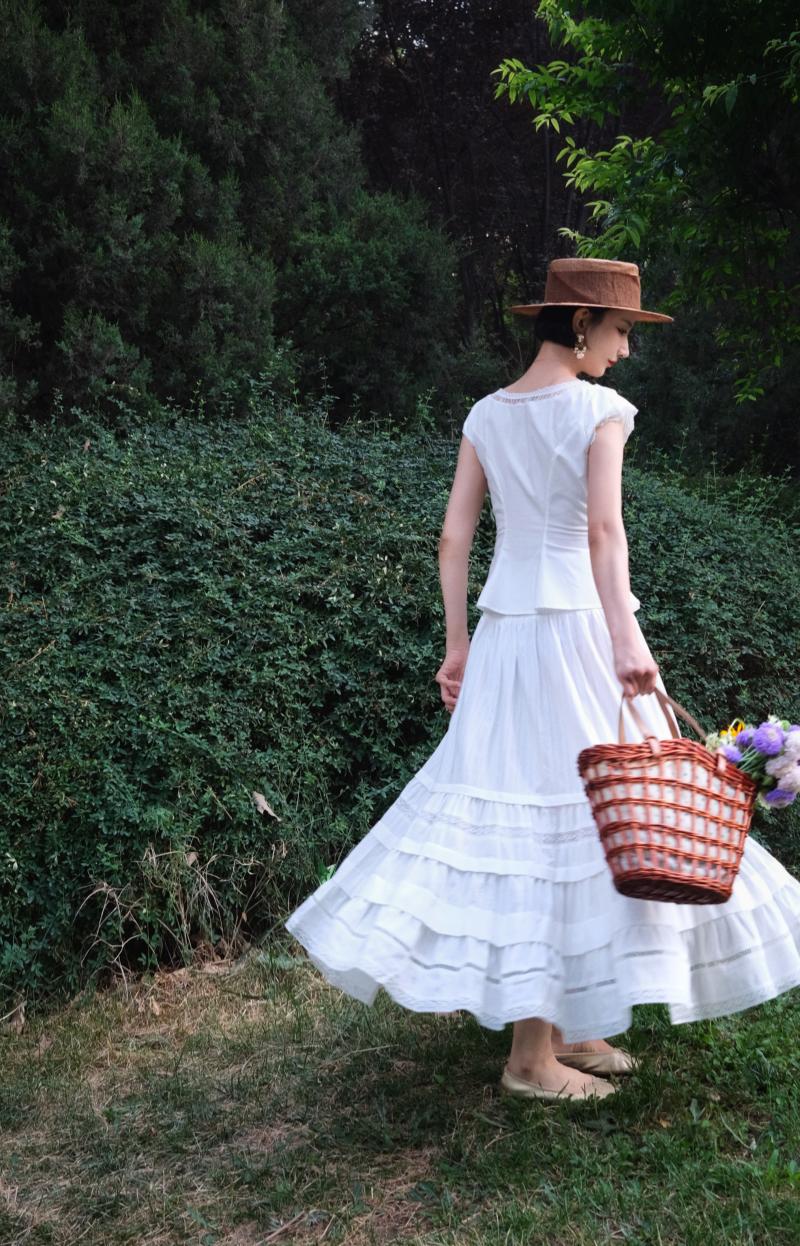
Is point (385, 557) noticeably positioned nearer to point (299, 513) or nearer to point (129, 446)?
point (299, 513)

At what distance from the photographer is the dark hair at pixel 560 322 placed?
304cm

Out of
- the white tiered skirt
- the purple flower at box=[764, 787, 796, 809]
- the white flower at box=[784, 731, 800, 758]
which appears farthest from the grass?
the white flower at box=[784, 731, 800, 758]

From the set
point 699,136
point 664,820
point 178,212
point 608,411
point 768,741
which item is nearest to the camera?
point 664,820

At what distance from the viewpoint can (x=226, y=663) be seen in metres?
4.70

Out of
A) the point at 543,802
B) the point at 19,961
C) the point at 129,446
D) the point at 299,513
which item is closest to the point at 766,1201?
the point at 543,802

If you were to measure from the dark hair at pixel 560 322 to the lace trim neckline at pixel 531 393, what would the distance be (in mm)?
117

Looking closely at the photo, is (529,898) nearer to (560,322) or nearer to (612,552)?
(612,552)

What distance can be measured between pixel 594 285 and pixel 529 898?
4.94 ft

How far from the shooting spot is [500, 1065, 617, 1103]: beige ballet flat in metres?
3.02

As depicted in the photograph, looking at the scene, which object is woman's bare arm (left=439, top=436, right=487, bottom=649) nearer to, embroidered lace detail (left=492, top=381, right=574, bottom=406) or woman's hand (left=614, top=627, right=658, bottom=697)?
embroidered lace detail (left=492, top=381, right=574, bottom=406)

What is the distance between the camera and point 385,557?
5.41 metres

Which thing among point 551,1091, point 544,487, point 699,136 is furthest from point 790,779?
A: point 699,136

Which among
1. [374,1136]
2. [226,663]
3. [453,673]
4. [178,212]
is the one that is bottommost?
[374,1136]

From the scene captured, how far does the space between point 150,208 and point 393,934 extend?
22.5ft
